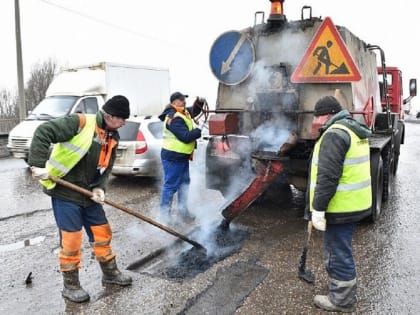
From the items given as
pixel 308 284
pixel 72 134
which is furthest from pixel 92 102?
pixel 308 284

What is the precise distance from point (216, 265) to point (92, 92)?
8.68m

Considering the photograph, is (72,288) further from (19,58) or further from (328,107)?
(19,58)

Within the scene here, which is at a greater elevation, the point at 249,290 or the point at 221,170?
the point at 221,170

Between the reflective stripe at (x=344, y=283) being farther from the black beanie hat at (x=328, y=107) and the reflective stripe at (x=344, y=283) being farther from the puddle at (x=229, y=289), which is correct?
the black beanie hat at (x=328, y=107)

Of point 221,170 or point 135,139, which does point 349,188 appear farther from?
point 135,139

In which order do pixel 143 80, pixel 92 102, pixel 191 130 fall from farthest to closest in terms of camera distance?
pixel 143 80, pixel 92 102, pixel 191 130

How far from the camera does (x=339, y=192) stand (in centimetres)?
330

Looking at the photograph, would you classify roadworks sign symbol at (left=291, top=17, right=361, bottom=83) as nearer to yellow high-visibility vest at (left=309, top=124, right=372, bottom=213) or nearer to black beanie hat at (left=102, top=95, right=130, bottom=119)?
yellow high-visibility vest at (left=309, top=124, right=372, bottom=213)

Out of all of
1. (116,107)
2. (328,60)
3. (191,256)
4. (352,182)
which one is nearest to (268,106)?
(328,60)

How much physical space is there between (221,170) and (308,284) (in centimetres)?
241

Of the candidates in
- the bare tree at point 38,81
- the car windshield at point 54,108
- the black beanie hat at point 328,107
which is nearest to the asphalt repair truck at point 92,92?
the car windshield at point 54,108

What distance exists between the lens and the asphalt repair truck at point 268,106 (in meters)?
5.27

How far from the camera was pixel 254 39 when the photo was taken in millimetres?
5980

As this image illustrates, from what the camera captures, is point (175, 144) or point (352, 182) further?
point (175, 144)
